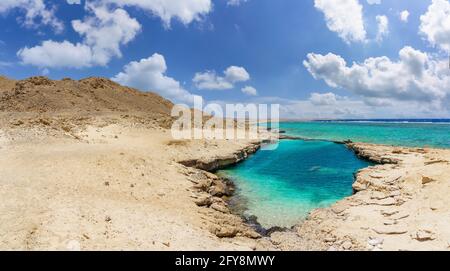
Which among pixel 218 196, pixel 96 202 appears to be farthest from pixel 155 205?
A: pixel 218 196

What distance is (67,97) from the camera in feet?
147

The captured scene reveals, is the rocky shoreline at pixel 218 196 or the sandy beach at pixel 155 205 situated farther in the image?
the rocky shoreline at pixel 218 196

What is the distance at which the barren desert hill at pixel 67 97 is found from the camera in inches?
1575

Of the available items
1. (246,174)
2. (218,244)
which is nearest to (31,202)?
(218,244)

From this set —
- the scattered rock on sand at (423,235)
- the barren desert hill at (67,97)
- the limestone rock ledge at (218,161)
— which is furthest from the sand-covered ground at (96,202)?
the barren desert hill at (67,97)

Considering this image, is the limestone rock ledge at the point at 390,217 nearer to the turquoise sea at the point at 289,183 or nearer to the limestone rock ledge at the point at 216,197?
the turquoise sea at the point at 289,183

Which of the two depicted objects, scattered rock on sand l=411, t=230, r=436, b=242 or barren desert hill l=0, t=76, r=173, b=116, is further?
barren desert hill l=0, t=76, r=173, b=116

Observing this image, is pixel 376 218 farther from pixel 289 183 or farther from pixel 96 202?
pixel 96 202

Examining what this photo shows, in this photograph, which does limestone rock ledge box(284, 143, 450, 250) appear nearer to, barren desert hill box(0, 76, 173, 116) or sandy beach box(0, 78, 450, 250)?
sandy beach box(0, 78, 450, 250)

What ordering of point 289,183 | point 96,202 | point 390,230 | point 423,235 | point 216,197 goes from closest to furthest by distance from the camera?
point 423,235, point 96,202, point 390,230, point 216,197, point 289,183

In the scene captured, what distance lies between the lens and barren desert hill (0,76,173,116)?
40.0 metres

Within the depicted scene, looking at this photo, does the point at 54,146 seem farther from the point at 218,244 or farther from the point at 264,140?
the point at 264,140

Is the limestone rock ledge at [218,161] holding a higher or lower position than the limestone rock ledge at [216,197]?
higher

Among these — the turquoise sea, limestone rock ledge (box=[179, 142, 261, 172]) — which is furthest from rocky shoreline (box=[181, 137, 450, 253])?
limestone rock ledge (box=[179, 142, 261, 172])
